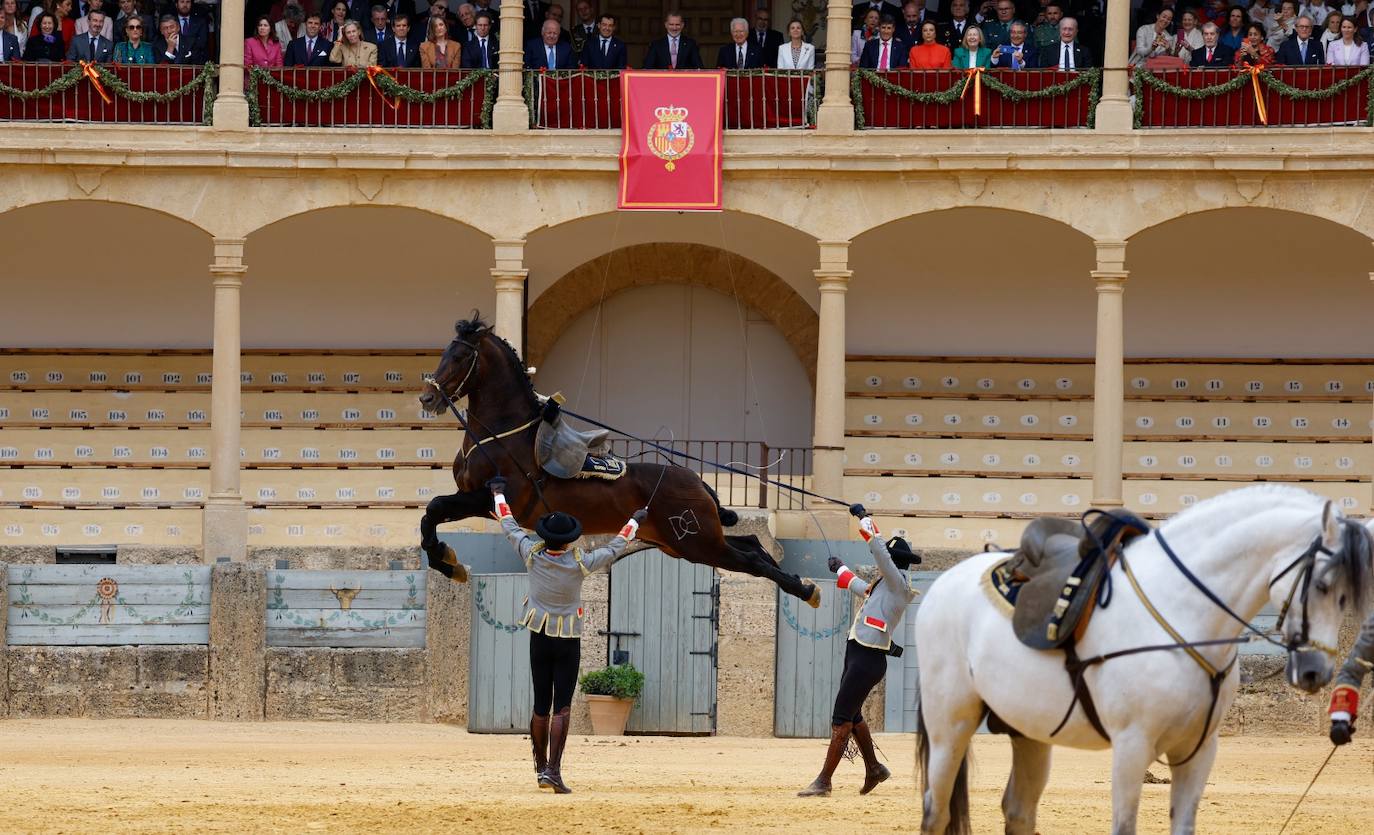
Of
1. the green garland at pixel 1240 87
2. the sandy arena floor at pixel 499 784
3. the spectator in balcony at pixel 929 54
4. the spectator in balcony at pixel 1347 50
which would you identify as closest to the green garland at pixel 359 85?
the spectator in balcony at pixel 929 54

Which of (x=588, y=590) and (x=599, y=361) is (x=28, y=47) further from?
(x=588, y=590)

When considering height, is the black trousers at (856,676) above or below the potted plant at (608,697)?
above

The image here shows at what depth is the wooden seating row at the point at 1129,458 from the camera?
2333 centimetres

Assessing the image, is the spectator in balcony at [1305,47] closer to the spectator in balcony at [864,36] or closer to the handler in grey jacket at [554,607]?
the spectator in balcony at [864,36]

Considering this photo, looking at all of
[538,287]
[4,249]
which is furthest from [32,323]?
[538,287]

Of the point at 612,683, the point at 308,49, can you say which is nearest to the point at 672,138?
the point at 308,49

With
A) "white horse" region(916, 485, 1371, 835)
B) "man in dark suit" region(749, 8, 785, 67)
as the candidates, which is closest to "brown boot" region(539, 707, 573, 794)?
"white horse" region(916, 485, 1371, 835)

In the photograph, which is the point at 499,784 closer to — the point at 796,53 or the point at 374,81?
the point at 374,81

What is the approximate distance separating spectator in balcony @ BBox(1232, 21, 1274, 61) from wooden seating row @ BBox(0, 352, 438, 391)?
399 inches

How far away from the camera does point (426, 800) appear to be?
39.3 feet

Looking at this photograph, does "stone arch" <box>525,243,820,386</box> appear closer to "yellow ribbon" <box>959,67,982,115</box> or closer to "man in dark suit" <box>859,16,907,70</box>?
"man in dark suit" <box>859,16,907,70</box>

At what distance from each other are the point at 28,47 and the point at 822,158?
912 centimetres

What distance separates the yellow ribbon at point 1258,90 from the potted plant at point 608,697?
31.2 feet

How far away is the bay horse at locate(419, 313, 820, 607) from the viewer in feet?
42.5
